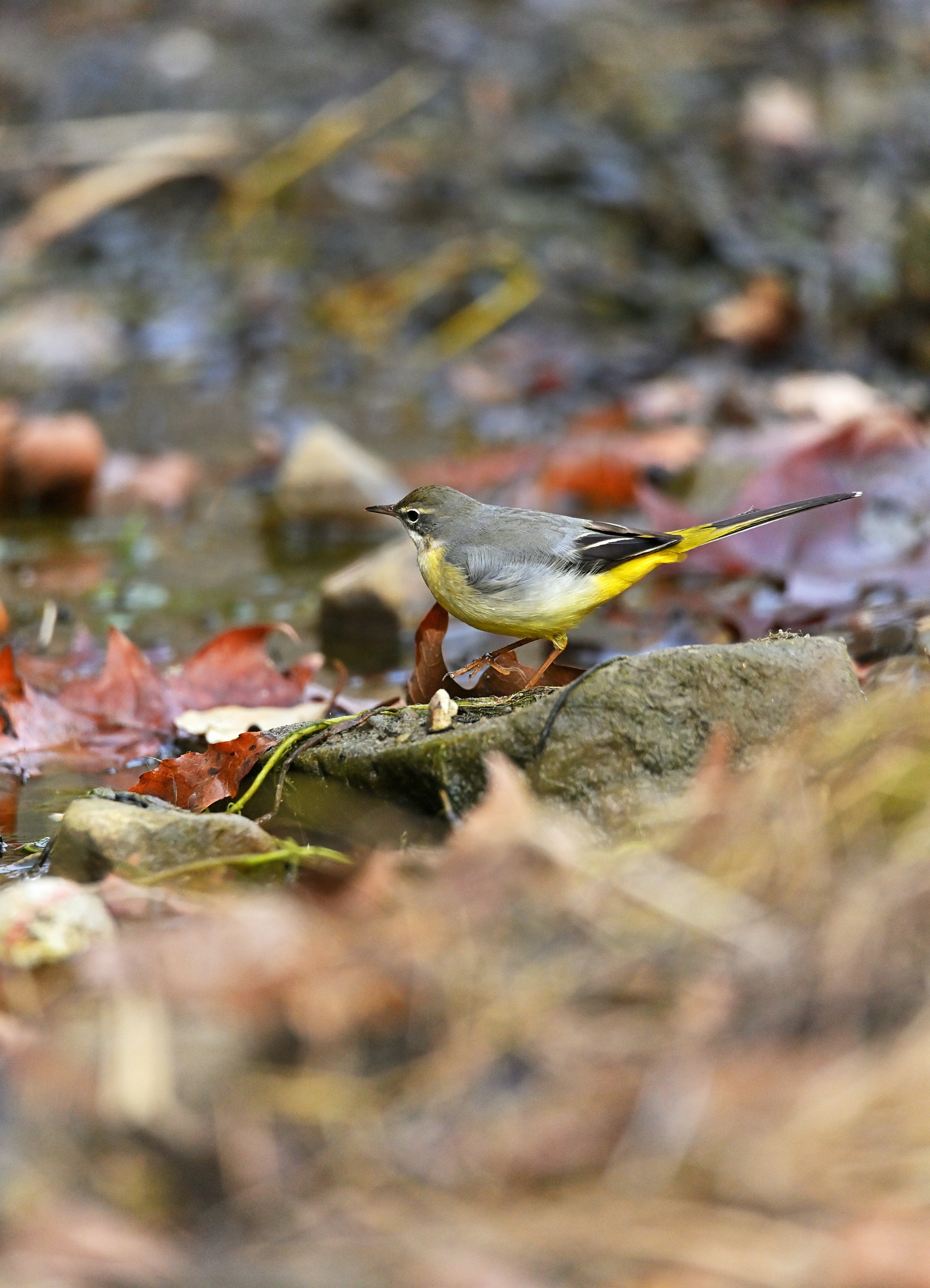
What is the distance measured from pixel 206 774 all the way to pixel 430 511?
1.59 metres

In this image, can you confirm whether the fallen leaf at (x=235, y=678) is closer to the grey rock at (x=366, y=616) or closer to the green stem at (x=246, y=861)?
the grey rock at (x=366, y=616)

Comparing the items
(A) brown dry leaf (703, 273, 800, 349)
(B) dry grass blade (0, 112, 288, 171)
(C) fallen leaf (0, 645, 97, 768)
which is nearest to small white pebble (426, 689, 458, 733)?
(C) fallen leaf (0, 645, 97, 768)

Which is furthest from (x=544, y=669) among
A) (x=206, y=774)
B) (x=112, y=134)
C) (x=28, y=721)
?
(x=112, y=134)

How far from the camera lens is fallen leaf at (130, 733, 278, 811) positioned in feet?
11.7

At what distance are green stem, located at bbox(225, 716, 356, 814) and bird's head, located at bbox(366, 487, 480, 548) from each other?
1.39 metres

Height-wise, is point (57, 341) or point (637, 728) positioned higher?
point (637, 728)

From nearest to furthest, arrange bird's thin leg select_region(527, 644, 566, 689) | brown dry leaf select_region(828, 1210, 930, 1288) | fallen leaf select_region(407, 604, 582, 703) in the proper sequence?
brown dry leaf select_region(828, 1210, 930, 1288), fallen leaf select_region(407, 604, 582, 703), bird's thin leg select_region(527, 644, 566, 689)

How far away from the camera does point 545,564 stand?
443cm

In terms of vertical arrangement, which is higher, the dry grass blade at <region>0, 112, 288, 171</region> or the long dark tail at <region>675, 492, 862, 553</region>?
the long dark tail at <region>675, 492, 862, 553</region>

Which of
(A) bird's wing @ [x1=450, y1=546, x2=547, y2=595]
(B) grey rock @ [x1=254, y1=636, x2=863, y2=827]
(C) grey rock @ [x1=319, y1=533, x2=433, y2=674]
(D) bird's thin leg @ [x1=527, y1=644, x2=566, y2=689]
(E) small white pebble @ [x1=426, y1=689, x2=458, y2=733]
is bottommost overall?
(C) grey rock @ [x1=319, y1=533, x2=433, y2=674]

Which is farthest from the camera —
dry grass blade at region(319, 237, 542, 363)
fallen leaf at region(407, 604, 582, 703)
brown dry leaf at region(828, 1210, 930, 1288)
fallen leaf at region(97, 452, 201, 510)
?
dry grass blade at region(319, 237, 542, 363)

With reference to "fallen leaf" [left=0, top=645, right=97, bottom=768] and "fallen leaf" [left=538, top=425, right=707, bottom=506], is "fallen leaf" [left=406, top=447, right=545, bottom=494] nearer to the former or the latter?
"fallen leaf" [left=538, top=425, right=707, bottom=506]

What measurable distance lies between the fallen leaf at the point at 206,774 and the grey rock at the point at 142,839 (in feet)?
1.74

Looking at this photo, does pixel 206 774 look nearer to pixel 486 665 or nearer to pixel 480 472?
pixel 486 665
